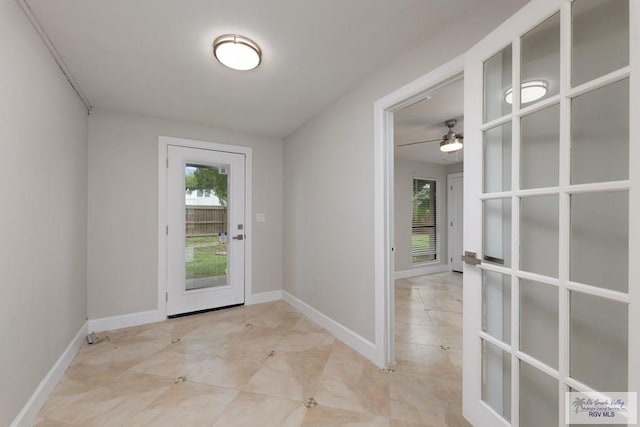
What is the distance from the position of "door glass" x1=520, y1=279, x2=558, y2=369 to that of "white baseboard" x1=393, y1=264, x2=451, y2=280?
4121mm

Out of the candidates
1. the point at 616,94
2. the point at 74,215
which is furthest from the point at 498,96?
the point at 74,215

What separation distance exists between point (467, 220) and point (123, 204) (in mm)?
3321

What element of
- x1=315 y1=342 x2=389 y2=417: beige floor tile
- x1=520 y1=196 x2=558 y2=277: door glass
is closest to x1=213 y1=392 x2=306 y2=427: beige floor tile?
x1=315 y1=342 x2=389 y2=417: beige floor tile

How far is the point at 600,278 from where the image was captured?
0.93 meters

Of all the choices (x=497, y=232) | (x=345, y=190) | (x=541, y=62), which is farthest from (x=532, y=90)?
(x=345, y=190)

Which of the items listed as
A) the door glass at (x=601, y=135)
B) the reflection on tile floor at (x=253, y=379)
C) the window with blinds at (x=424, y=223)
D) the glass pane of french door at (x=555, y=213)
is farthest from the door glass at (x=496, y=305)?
the window with blinds at (x=424, y=223)

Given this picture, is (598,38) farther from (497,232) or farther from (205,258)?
(205,258)

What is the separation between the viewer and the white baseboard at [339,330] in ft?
7.22

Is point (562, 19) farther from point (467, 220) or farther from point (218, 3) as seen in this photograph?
point (218, 3)

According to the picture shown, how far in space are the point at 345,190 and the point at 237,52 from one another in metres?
1.39

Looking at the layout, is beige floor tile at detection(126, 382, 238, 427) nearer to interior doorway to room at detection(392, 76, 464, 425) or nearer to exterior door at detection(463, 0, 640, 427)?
interior doorway to room at detection(392, 76, 464, 425)

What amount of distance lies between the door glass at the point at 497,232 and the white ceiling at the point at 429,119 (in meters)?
Result: 1.12

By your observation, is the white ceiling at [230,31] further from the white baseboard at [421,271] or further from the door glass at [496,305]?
the white baseboard at [421,271]

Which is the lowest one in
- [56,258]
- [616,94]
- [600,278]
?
[56,258]
